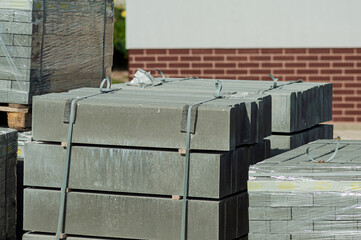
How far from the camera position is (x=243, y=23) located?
13.8 meters

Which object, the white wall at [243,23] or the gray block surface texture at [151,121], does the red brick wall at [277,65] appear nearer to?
the white wall at [243,23]

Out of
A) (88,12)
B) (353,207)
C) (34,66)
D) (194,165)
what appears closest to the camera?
(353,207)

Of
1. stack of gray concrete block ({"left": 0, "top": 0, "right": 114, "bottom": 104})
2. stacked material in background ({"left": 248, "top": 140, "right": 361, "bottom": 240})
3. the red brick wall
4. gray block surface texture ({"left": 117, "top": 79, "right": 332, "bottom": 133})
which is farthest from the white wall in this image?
stacked material in background ({"left": 248, "top": 140, "right": 361, "bottom": 240})

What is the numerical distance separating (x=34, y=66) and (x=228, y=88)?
5.94ft

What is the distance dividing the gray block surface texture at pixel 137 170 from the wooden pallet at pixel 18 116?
120 centimetres

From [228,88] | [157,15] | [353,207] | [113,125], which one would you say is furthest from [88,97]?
[157,15]

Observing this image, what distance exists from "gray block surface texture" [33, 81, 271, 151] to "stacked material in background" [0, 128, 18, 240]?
687 mm

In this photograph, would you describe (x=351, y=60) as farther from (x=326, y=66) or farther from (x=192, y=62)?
(x=192, y=62)

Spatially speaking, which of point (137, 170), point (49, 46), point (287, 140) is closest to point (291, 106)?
point (287, 140)

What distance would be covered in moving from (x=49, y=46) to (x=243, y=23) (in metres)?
6.76

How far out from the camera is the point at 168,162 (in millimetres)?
5719

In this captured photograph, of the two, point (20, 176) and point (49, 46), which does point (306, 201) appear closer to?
point (20, 176)

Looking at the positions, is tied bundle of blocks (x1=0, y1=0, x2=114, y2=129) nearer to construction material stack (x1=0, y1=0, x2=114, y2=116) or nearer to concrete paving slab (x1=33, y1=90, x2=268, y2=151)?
construction material stack (x1=0, y1=0, x2=114, y2=116)

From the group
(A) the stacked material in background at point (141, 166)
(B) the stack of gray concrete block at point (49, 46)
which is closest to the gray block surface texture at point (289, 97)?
(A) the stacked material in background at point (141, 166)
